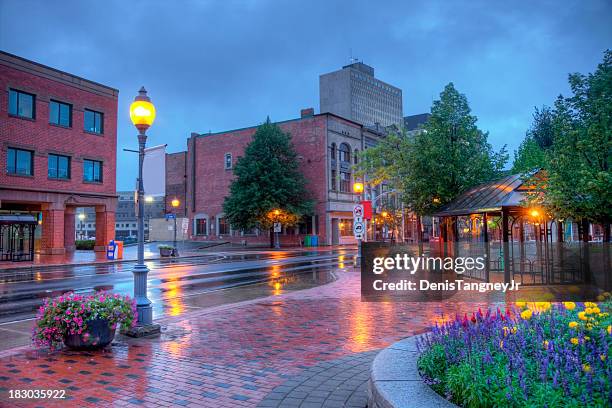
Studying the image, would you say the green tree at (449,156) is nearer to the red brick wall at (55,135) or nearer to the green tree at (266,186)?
the red brick wall at (55,135)

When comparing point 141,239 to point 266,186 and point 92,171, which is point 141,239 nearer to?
point 92,171

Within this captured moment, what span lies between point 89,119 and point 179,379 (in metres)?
35.1

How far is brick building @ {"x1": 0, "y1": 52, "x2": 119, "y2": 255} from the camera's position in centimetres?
3098

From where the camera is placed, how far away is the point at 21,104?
104ft

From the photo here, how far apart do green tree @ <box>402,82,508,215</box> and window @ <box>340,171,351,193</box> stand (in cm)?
3632

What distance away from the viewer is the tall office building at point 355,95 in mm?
168500

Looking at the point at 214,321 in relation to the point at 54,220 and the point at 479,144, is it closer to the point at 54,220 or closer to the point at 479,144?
the point at 479,144

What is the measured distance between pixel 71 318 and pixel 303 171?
50.1 meters

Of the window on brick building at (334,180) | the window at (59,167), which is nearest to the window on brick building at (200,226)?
the window on brick building at (334,180)

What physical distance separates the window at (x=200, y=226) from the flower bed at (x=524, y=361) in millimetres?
59640

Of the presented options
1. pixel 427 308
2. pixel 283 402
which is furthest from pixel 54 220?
pixel 283 402

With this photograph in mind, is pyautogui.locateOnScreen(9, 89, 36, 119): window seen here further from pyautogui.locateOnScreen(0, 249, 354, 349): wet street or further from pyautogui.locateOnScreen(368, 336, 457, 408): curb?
pyautogui.locateOnScreen(368, 336, 457, 408): curb

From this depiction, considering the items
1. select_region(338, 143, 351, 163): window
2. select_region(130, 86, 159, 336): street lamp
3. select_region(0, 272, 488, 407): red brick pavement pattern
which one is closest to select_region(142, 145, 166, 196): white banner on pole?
select_region(130, 86, 159, 336): street lamp

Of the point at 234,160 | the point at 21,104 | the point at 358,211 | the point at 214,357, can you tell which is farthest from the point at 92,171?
the point at 214,357
